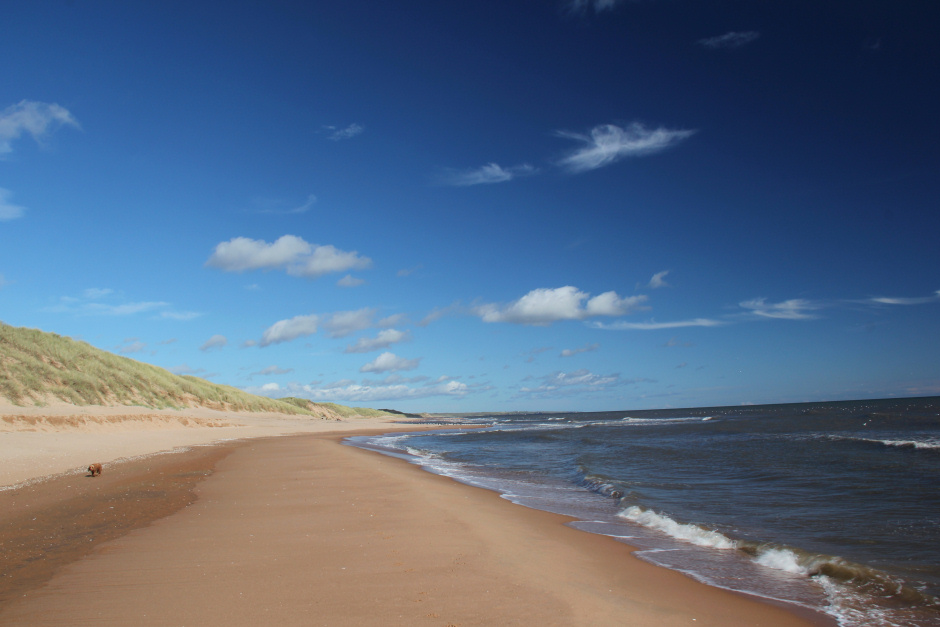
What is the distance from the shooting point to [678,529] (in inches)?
345

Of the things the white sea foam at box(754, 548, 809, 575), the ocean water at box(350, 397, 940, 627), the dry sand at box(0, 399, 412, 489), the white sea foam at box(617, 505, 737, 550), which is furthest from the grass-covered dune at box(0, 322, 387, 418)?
the white sea foam at box(754, 548, 809, 575)

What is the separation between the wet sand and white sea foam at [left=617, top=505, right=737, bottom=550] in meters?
1.51

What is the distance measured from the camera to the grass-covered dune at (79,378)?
2750 centimetres

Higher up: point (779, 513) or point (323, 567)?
point (323, 567)

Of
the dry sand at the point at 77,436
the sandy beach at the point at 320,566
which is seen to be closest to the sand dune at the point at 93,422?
the dry sand at the point at 77,436

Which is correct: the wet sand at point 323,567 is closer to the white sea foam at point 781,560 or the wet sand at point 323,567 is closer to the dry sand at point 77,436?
the white sea foam at point 781,560

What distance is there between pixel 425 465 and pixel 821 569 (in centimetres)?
1464

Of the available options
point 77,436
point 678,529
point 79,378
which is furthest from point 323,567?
point 79,378

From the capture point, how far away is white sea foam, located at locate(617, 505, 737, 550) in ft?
26.1

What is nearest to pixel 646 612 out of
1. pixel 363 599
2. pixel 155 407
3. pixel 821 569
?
pixel 363 599

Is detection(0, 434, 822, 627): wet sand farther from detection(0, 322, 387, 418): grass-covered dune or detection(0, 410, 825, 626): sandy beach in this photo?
detection(0, 322, 387, 418): grass-covered dune

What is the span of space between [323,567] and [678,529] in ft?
20.6

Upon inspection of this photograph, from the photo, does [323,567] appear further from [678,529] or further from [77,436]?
[77,436]

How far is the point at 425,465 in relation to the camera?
19.4 meters
